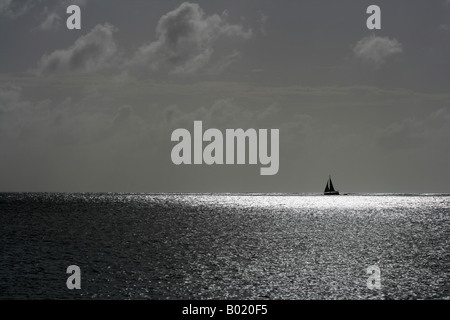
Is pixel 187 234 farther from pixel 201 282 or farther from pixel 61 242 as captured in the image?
pixel 201 282

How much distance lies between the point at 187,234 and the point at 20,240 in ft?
110

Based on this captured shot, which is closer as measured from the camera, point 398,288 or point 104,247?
point 398,288

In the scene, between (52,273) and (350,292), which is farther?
(52,273)

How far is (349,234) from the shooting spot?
123 meters
